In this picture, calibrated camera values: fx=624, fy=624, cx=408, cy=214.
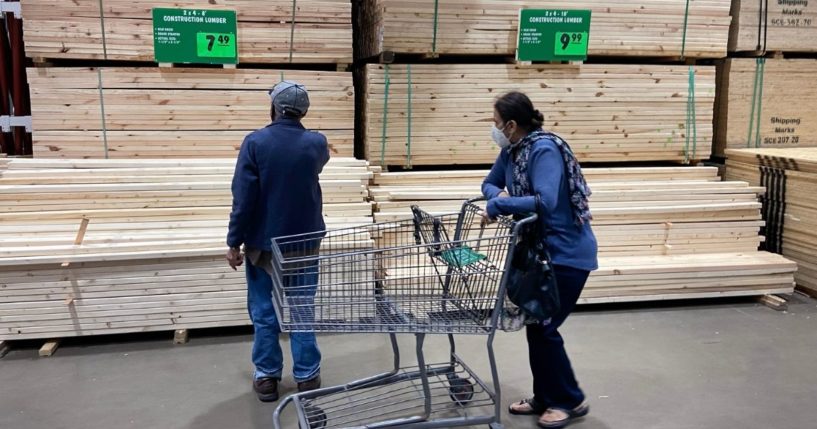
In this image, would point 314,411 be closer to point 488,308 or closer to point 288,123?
point 488,308

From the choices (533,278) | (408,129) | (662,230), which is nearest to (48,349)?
(408,129)

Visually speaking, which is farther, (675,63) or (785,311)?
(675,63)

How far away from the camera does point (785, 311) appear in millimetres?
5711

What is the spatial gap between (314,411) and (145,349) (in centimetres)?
193

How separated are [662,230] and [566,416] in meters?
2.97

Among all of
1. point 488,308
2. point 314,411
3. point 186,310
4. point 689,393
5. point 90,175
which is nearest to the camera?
point 488,308

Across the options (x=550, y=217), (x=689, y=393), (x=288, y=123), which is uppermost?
(x=288, y=123)

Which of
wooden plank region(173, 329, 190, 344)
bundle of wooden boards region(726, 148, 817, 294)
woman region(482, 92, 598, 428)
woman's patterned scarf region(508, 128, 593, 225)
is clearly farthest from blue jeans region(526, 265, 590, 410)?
bundle of wooden boards region(726, 148, 817, 294)

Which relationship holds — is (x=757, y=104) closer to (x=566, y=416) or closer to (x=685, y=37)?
(x=685, y=37)

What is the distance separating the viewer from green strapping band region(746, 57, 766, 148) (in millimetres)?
6680

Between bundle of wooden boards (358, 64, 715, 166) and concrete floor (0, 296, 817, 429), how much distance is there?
189 cm

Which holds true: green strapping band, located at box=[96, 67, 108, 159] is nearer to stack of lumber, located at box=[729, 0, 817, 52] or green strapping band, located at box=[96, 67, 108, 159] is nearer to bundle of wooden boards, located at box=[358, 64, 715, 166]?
bundle of wooden boards, located at box=[358, 64, 715, 166]

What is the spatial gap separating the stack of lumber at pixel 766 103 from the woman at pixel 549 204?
4.30m

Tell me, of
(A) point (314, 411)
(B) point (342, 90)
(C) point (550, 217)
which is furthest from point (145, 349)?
(C) point (550, 217)
